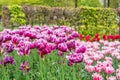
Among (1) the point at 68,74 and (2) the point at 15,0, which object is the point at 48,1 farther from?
(1) the point at 68,74

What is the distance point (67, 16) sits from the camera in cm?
1900

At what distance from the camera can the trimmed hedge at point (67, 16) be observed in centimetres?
1786

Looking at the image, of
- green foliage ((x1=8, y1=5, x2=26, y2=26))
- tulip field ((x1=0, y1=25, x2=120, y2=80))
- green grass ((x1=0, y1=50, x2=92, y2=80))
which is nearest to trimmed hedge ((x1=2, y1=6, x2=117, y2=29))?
green foliage ((x1=8, y1=5, x2=26, y2=26))

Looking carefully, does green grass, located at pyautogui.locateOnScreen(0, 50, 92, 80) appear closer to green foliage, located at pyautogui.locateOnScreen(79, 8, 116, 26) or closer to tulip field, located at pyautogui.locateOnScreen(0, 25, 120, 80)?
tulip field, located at pyautogui.locateOnScreen(0, 25, 120, 80)

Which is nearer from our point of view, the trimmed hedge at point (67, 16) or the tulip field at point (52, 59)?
the tulip field at point (52, 59)

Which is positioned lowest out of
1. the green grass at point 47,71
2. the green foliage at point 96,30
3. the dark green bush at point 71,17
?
the green foliage at point 96,30

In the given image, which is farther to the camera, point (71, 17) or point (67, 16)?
point (67, 16)

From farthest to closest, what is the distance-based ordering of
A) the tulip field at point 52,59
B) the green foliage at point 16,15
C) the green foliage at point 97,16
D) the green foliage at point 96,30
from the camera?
the green foliage at point 16,15 < the green foliage at point 97,16 < the green foliage at point 96,30 < the tulip field at point 52,59

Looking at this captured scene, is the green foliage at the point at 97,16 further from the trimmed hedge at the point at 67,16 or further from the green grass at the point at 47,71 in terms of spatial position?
the green grass at the point at 47,71

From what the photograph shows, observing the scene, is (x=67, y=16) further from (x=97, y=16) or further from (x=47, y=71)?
(x=47, y=71)

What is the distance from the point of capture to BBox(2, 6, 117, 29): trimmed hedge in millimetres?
17859

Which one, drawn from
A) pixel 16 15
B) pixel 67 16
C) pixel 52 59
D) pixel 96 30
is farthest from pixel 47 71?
pixel 16 15

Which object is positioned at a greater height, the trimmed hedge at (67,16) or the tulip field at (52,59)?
the tulip field at (52,59)

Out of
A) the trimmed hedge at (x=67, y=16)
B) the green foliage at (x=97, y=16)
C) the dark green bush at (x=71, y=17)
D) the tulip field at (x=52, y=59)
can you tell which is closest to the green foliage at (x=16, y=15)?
the dark green bush at (x=71, y=17)
